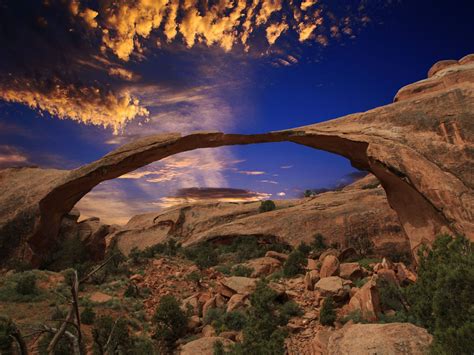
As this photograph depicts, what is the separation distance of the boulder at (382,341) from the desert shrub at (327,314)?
318 cm

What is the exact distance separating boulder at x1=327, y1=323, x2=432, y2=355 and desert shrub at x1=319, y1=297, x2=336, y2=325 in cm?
318

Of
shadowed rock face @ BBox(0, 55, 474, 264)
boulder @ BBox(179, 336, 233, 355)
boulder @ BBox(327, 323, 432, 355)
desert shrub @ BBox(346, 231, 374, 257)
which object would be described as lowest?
desert shrub @ BBox(346, 231, 374, 257)

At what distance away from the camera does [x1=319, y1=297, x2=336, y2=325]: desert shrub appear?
8816 millimetres

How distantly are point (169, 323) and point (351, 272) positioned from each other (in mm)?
7615

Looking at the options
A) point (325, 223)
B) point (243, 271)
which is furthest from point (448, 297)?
point (325, 223)

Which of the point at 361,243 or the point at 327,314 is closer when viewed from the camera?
the point at 327,314

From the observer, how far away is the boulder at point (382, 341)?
497cm

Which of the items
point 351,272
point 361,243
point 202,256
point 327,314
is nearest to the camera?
point 327,314

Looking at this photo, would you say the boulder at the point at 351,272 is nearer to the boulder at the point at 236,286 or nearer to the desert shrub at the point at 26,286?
the boulder at the point at 236,286

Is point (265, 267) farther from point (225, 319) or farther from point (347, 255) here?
point (225, 319)

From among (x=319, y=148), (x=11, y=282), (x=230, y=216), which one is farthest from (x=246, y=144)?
(x=230, y=216)

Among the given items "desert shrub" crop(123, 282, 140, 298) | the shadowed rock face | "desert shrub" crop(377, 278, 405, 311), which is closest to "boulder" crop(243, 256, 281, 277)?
"desert shrub" crop(123, 282, 140, 298)

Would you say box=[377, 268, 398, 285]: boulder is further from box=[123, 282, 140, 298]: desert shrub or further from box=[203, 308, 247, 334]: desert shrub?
box=[123, 282, 140, 298]: desert shrub

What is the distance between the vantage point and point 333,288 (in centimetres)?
1055
